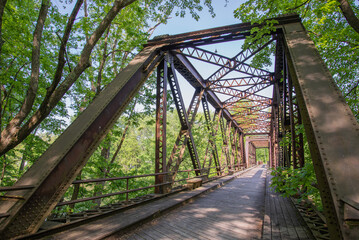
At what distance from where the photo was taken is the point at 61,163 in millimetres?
3605

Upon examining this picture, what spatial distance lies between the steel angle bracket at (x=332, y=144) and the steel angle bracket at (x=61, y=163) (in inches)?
176

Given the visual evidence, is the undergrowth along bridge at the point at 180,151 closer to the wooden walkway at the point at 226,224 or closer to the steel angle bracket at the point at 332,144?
the steel angle bracket at the point at 332,144

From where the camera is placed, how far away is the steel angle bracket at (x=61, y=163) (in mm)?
2986

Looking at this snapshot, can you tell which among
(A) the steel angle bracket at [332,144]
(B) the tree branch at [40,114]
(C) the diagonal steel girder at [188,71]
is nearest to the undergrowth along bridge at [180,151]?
(A) the steel angle bracket at [332,144]

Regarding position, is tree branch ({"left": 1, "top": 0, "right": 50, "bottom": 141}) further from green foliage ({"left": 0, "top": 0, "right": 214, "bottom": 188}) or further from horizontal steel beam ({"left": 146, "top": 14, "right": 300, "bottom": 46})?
horizontal steel beam ({"left": 146, "top": 14, "right": 300, "bottom": 46})

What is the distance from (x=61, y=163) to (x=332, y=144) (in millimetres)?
4799

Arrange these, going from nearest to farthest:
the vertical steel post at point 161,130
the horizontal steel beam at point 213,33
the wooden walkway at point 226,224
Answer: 1. the wooden walkway at point 226,224
2. the horizontal steel beam at point 213,33
3. the vertical steel post at point 161,130

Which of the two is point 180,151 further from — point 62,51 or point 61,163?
point 62,51

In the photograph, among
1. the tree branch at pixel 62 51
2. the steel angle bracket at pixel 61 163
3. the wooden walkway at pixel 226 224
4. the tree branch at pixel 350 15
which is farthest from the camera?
the tree branch at pixel 62 51

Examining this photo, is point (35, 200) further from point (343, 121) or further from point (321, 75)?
point (321, 75)

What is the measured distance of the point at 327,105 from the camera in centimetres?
308

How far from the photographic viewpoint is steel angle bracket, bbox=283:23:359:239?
2.08m

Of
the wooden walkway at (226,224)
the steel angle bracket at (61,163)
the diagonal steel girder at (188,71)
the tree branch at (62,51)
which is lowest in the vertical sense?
the wooden walkway at (226,224)

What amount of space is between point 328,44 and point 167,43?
248 inches
